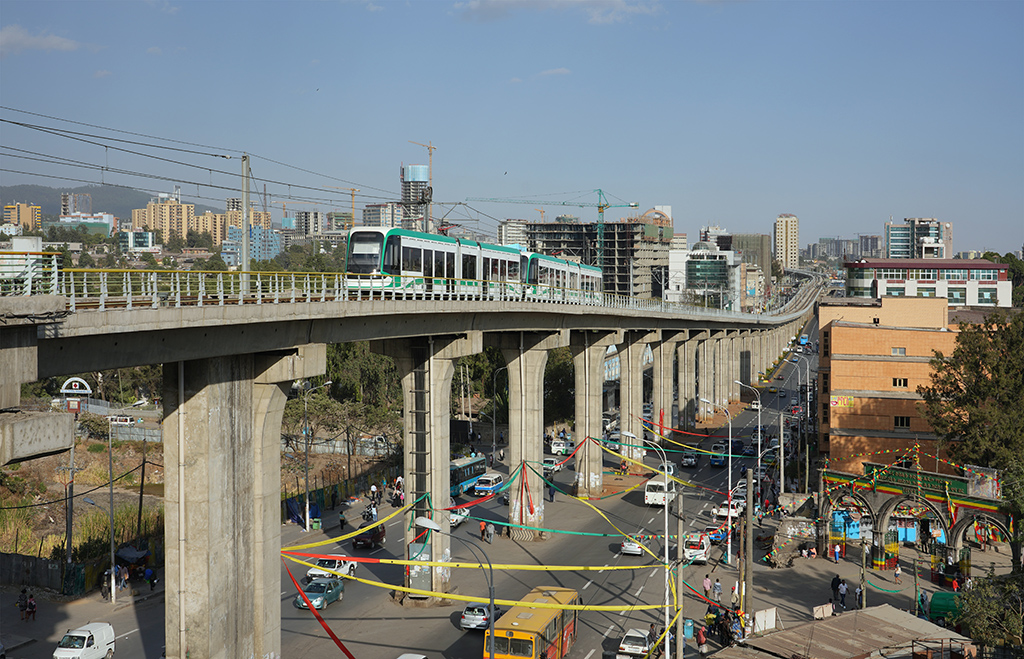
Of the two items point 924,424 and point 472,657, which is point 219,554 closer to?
point 472,657

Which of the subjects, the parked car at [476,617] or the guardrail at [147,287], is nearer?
the guardrail at [147,287]

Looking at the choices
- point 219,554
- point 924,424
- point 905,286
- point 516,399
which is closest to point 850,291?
point 905,286

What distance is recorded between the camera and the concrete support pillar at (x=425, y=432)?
42.5 m

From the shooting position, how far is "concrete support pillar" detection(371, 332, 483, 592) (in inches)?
1673

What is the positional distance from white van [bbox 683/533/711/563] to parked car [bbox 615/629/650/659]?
13.5 metres

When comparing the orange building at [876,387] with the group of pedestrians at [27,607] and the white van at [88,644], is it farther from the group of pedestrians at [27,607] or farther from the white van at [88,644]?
the group of pedestrians at [27,607]

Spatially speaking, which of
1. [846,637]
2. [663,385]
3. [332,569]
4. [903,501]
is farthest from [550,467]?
[846,637]

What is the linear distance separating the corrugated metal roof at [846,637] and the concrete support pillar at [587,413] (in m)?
33.4

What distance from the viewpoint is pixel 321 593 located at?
40.7 m

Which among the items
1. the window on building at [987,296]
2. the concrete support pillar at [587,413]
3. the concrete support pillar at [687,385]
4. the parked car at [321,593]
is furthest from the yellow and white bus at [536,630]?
the window on building at [987,296]

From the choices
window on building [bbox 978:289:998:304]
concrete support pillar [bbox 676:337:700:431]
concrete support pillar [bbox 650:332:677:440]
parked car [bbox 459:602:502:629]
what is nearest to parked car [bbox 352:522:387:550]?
parked car [bbox 459:602:502:629]

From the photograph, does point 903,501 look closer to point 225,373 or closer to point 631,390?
point 631,390

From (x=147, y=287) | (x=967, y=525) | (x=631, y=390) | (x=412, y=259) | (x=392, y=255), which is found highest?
(x=392, y=255)

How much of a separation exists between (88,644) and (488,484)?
3500 centimetres
